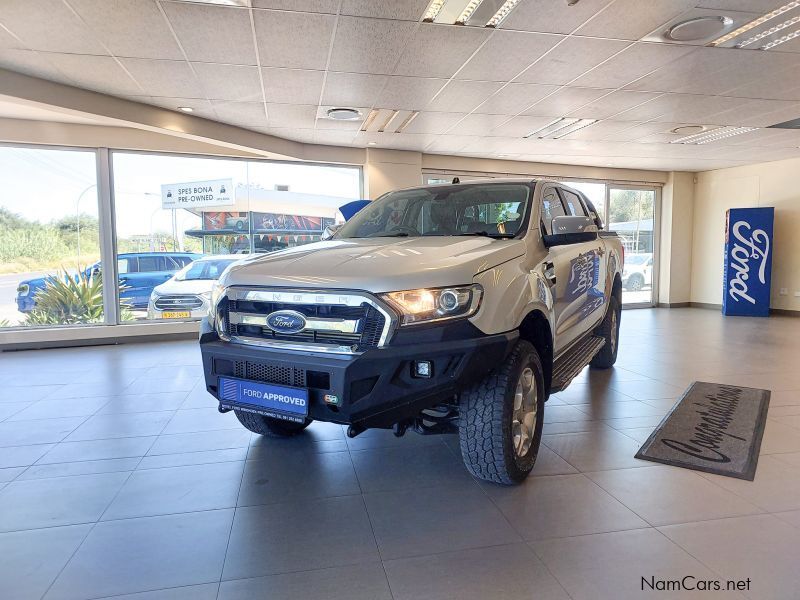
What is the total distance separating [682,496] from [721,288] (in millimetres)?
9580

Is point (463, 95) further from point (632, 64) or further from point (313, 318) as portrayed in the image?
point (313, 318)

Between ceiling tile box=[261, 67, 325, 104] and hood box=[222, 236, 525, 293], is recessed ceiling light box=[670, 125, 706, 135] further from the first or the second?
hood box=[222, 236, 525, 293]

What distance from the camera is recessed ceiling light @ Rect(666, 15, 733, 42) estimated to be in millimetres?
3586

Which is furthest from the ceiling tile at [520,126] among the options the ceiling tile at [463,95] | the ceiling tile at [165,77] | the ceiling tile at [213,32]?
the ceiling tile at [165,77]

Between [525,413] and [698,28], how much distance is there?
328 cm

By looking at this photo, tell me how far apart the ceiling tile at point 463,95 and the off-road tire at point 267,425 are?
3.64 meters

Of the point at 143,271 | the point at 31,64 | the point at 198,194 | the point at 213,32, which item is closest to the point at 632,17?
the point at 213,32

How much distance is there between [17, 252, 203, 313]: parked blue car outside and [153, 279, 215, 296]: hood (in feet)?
0.28

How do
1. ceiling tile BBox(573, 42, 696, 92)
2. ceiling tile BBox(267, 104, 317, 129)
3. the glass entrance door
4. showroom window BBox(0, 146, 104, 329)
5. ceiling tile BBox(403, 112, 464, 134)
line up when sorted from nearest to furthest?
1. ceiling tile BBox(573, 42, 696, 92)
2. ceiling tile BBox(267, 104, 317, 129)
3. ceiling tile BBox(403, 112, 464, 134)
4. showroom window BBox(0, 146, 104, 329)
5. the glass entrance door

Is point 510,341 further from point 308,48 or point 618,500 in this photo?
point 308,48

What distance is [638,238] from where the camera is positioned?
35.7 feet

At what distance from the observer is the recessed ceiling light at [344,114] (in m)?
5.87

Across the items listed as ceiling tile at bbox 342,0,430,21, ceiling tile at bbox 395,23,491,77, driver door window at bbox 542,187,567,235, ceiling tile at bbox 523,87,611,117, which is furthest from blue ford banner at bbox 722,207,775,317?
ceiling tile at bbox 342,0,430,21

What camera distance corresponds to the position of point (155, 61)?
4281 millimetres
